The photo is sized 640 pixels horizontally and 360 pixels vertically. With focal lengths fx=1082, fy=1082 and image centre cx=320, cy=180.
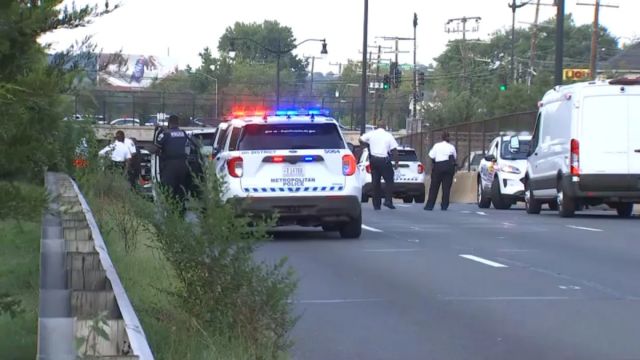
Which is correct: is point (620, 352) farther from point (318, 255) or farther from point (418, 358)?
point (318, 255)

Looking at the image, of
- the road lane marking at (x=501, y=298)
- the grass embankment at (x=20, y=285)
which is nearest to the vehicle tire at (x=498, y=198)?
the grass embankment at (x=20, y=285)

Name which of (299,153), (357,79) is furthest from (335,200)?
(357,79)

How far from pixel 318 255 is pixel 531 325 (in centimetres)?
508

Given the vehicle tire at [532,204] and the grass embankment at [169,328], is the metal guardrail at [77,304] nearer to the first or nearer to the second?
the grass embankment at [169,328]

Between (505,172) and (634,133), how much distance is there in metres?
6.58

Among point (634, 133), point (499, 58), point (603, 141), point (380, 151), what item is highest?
point (499, 58)

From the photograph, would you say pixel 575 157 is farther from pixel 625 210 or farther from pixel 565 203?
pixel 625 210

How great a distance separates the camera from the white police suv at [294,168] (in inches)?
579

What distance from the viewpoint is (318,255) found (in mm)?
13359

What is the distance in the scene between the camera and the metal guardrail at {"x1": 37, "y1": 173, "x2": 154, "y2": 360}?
15.6ft

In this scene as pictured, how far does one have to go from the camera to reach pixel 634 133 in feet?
66.8

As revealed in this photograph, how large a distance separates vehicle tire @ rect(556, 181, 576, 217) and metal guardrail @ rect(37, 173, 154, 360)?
48.3 feet

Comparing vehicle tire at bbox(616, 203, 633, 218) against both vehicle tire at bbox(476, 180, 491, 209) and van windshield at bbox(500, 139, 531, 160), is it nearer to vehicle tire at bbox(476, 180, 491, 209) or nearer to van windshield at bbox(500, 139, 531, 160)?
van windshield at bbox(500, 139, 531, 160)

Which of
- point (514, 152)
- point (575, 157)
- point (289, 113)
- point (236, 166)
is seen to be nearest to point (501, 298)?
point (236, 166)
